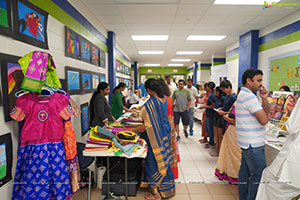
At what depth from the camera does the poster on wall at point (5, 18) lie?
166 centimetres

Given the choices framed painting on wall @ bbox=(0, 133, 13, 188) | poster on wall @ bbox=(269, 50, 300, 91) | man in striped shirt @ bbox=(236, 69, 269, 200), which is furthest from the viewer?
poster on wall @ bbox=(269, 50, 300, 91)

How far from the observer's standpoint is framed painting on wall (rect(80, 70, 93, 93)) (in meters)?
3.73

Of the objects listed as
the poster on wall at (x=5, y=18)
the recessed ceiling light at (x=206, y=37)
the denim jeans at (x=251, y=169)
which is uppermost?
the recessed ceiling light at (x=206, y=37)

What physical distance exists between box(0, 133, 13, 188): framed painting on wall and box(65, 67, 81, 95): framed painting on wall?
55.5 inches

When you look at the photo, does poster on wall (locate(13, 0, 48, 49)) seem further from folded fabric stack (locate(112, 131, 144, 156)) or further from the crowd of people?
folded fabric stack (locate(112, 131, 144, 156))

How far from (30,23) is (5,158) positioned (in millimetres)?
1476

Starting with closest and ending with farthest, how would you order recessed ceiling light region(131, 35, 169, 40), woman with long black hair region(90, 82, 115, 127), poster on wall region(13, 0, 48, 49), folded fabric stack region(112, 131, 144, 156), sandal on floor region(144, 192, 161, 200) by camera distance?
1. poster on wall region(13, 0, 48, 49)
2. folded fabric stack region(112, 131, 144, 156)
3. sandal on floor region(144, 192, 161, 200)
4. woman with long black hair region(90, 82, 115, 127)
5. recessed ceiling light region(131, 35, 169, 40)

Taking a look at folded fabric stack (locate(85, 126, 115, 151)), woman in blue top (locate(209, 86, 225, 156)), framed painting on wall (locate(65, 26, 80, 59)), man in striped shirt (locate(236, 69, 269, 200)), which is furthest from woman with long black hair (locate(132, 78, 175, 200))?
woman in blue top (locate(209, 86, 225, 156))

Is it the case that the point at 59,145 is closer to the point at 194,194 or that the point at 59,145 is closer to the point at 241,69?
the point at 194,194

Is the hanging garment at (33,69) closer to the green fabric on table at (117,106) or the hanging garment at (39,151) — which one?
the hanging garment at (39,151)

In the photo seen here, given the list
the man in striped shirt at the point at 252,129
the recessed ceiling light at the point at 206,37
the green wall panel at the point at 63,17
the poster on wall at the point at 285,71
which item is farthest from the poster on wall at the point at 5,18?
the recessed ceiling light at the point at 206,37

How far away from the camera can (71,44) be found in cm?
321

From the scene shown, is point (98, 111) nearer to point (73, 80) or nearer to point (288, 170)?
point (73, 80)

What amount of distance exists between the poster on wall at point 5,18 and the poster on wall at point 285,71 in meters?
5.35
